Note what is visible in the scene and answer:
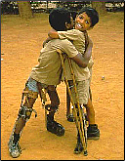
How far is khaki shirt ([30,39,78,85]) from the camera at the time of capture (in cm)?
306

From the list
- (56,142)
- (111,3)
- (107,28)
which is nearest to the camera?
(56,142)

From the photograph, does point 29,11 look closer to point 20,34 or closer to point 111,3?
point 20,34

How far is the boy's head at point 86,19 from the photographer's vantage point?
3.21 meters

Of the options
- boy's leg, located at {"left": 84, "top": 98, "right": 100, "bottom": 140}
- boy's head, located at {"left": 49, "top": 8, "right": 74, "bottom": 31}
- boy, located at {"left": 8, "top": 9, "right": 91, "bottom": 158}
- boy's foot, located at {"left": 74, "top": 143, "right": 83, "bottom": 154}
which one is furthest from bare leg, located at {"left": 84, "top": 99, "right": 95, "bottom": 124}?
boy's head, located at {"left": 49, "top": 8, "right": 74, "bottom": 31}

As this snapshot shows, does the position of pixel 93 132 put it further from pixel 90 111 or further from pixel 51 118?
pixel 51 118

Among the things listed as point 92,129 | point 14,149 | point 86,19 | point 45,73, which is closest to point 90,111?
point 92,129

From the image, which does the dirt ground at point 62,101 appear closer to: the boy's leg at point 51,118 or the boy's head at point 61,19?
the boy's leg at point 51,118

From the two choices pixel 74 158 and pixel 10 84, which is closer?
pixel 74 158

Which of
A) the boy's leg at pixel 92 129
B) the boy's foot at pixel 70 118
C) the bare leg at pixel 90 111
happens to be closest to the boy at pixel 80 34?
the bare leg at pixel 90 111

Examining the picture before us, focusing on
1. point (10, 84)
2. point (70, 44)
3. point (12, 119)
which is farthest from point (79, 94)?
point (10, 84)

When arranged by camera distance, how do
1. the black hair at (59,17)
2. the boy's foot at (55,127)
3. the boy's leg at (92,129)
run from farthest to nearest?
the boy's foot at (55,127), the boy's leg at (92,129), the black hair at (59,17)

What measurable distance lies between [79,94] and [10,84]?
2557 mm

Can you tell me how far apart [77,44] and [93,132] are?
1244 mm

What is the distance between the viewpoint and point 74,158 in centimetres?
339
